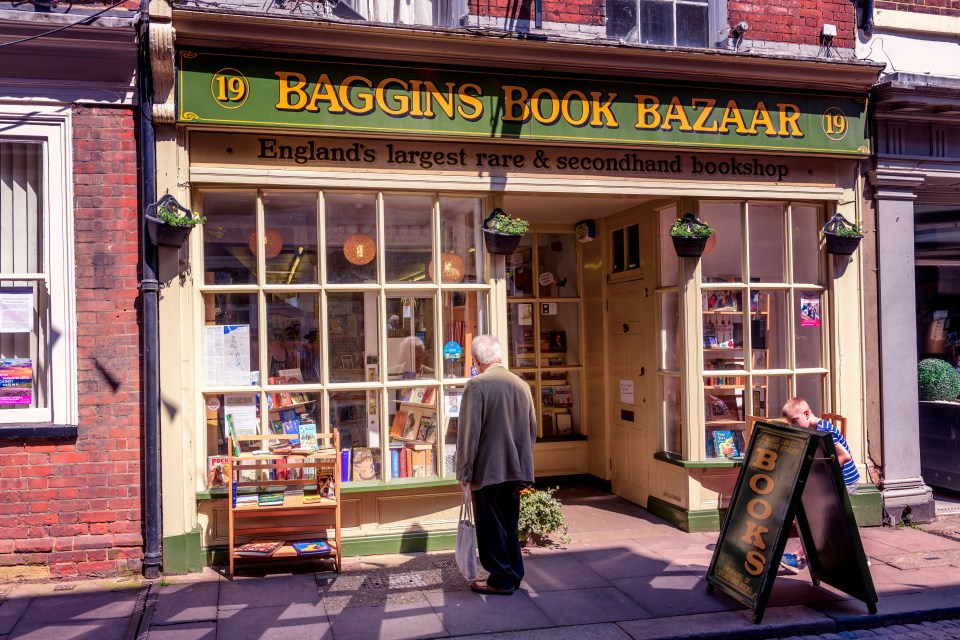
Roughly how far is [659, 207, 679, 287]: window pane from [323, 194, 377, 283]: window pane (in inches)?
113

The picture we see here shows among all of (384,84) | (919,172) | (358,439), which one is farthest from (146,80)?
(919,172)

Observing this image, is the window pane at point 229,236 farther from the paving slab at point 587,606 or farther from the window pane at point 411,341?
the paving slab at point 587,606

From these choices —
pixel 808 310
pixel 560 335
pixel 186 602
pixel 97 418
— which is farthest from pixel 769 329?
pixel 97 418

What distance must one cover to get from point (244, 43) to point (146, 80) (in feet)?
2.64

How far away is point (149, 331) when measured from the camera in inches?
254

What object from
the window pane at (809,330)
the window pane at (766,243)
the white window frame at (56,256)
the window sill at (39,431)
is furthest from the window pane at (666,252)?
the window sill at (39,431)

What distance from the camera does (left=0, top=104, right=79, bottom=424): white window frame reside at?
6.43 metres

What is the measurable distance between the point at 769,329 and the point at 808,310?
0.44m

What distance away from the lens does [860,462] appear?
821 centimetres

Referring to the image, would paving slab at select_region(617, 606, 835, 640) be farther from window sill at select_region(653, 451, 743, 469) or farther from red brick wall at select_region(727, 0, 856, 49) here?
red brick wall at select_region(727, 0, 856, 49)

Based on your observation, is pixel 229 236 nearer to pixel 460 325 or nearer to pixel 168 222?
pixel 168 222

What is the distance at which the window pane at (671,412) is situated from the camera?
815 centimetres

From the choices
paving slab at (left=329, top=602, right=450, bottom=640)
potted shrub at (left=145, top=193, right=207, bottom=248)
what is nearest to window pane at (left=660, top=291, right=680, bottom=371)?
paving slab at (left=329, top=602, right=450, bottom=640)

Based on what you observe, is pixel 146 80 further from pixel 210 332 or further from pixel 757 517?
pixel 757 517
